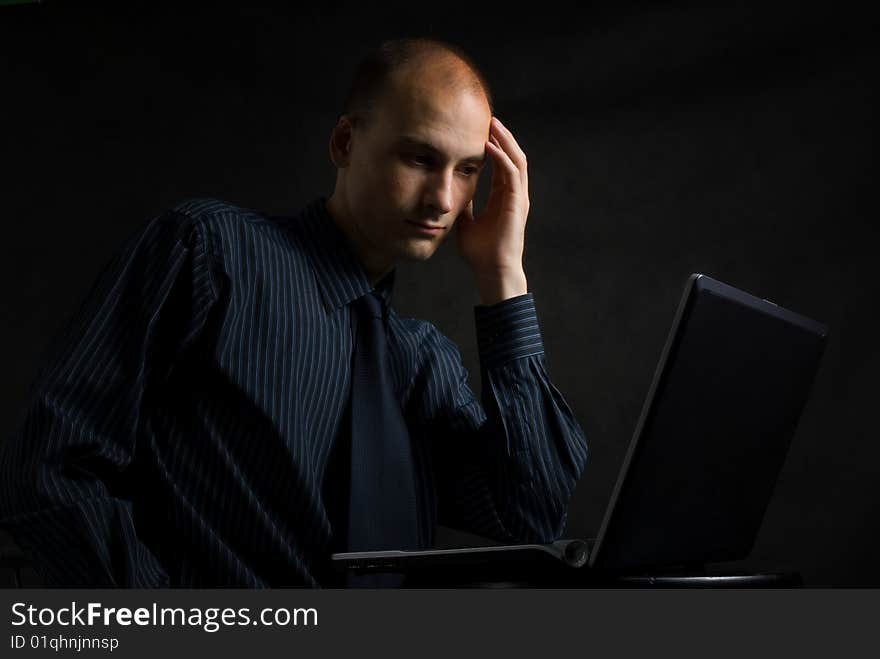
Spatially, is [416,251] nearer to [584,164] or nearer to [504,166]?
[504,166]

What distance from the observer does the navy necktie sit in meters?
1.22

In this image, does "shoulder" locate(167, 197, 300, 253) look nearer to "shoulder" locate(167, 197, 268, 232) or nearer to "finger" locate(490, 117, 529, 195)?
"shoulder" locate(167, 197, 268, 232)

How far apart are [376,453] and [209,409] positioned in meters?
0.23

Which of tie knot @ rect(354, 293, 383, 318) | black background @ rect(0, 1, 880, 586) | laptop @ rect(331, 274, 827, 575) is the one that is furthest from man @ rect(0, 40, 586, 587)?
black background @ rect(0, 1, 880, 586)

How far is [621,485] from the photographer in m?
0.89

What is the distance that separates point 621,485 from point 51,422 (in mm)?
653

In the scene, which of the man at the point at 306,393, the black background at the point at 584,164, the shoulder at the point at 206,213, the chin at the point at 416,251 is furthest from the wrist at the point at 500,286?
the black background at the point at 584,164

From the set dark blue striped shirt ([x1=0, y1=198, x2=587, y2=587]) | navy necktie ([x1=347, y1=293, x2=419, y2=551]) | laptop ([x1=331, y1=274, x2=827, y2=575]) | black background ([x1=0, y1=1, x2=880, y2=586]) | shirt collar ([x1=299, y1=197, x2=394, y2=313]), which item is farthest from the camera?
black background ([x1=0, y1=1, x2=880, y2=586])

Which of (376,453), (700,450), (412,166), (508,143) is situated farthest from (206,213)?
(700,450)

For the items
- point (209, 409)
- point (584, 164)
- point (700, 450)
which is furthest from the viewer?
point (584, 164)

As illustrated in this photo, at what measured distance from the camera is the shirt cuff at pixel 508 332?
1.38 metres

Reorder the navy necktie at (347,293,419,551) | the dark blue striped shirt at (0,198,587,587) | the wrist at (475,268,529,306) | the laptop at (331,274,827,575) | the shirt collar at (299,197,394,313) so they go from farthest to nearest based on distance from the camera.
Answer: the wrist at (475,268,529,306), the shirt collar at (299,197,394,313), the navy necktie at (347,293,419,551), the dark blue striped shirt at (0,198,587,587), the laptop at (331,274,827,575)

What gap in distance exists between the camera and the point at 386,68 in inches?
54.9

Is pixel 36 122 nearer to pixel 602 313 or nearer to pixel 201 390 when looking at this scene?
pixel 602 313
